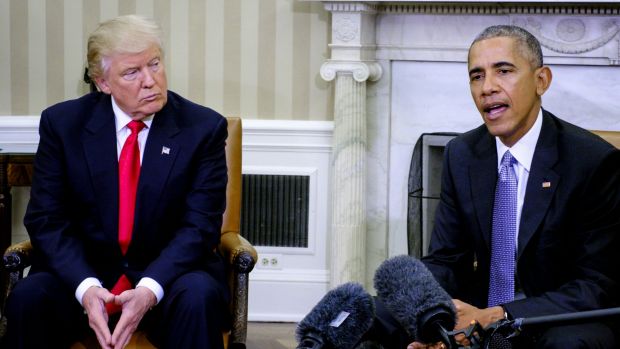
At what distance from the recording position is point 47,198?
317 cm

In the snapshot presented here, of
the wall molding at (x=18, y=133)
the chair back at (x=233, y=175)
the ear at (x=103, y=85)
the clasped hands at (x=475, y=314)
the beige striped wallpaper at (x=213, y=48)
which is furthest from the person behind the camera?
the wall molding at (x=18, y=133)

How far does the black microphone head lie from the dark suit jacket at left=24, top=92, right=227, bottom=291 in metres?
0.97

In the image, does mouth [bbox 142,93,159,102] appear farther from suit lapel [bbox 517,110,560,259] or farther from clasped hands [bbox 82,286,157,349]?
suit lapel [bbox 517,110,560,259]

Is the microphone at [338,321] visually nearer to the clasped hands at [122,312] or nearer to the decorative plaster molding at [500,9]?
the clasped hands at [122,312]

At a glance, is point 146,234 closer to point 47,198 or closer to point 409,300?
point 47,198

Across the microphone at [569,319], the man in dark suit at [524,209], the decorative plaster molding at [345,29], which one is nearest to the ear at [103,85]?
the man in dark suit at [524,209]

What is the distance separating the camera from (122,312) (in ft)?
9.56

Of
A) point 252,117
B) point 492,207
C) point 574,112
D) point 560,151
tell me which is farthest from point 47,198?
point 574,112

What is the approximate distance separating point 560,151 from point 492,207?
0.79ft

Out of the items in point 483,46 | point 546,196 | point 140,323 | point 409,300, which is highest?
point 483,46

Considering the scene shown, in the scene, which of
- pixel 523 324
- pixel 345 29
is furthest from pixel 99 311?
pixel 345 29

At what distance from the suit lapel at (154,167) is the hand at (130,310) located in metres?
0.26

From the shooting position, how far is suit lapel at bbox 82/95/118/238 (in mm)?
3143

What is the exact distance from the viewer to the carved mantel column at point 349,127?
15.5ft
